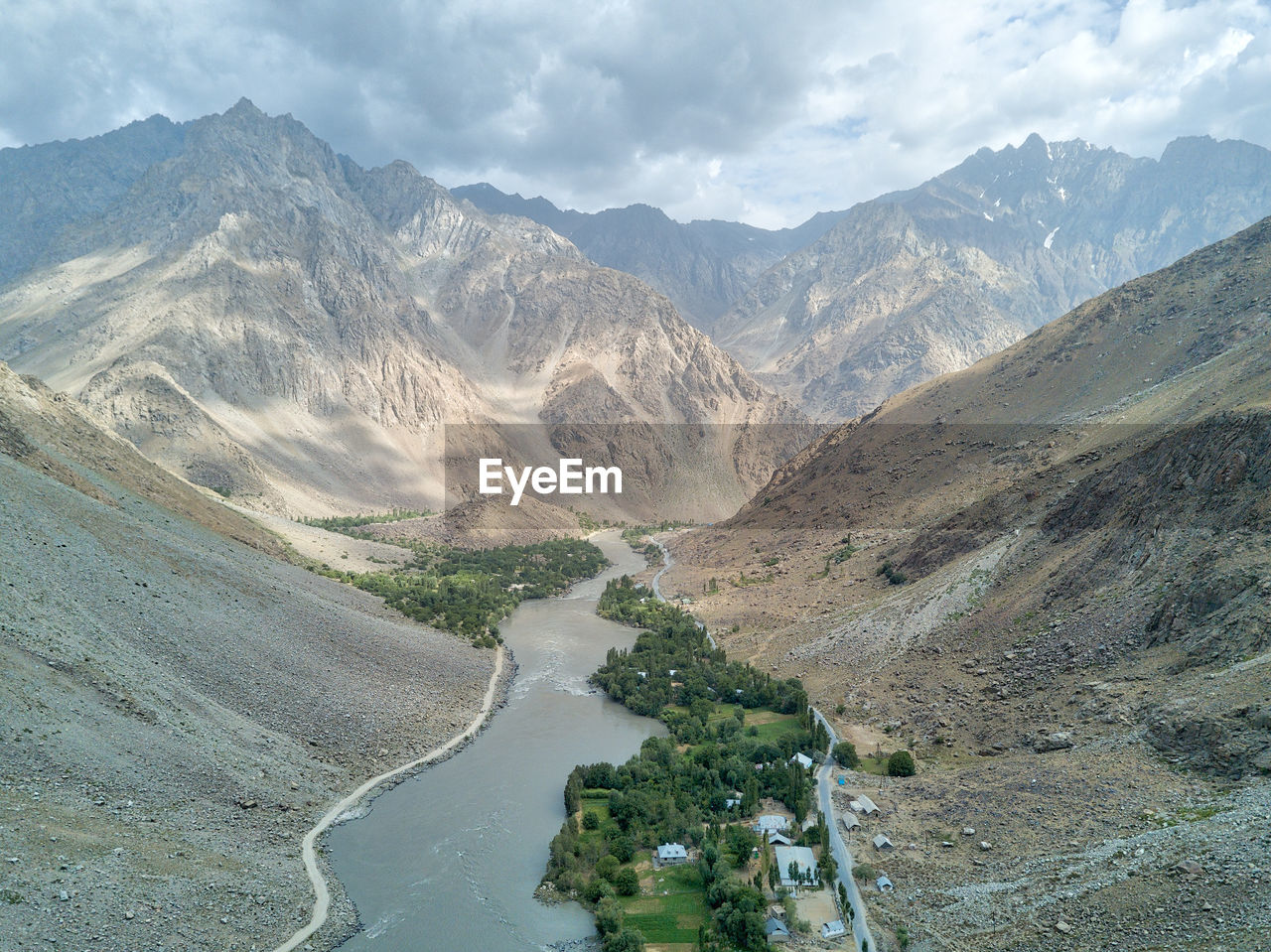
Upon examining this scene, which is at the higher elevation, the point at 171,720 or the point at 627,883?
the point at 171,720

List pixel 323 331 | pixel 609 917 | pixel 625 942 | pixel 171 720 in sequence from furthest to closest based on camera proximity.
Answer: pixel 323 331, pixel 171 720, pixel 609 917, pixel 625 942

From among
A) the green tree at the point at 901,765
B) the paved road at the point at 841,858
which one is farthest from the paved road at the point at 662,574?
the green tree at the point at 901,765

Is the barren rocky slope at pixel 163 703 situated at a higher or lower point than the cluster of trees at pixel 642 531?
lower

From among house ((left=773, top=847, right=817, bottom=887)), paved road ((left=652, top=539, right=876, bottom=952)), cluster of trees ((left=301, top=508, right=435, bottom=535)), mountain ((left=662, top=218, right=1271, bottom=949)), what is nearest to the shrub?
house ((left=773, top=847, right=817, bottom=887))

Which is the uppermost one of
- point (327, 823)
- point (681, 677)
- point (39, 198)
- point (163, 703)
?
point (39, 198)

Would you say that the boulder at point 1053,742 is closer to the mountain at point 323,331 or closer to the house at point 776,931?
the house at point 776,931

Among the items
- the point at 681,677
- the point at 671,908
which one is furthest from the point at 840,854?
the point at 681,677

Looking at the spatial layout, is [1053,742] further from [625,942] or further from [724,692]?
[724,692]

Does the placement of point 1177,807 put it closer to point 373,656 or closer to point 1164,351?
point 373,656
